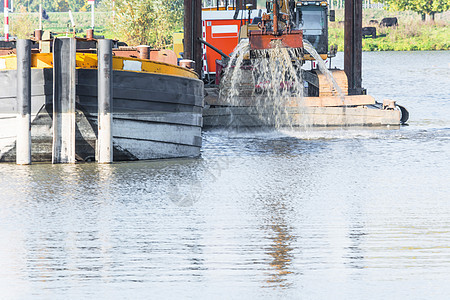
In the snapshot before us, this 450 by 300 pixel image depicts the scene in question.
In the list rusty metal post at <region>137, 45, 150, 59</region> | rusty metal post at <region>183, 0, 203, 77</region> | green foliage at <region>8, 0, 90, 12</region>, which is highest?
green foliage at <region>8, 0, 90, 12</region>

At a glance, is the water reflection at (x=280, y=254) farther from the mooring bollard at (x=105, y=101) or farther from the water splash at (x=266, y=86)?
the water splash at (x=266, y=86)

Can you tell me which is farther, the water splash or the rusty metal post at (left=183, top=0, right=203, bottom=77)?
the rusty metal post at (left=183, top=0, right=203, bottom=77)

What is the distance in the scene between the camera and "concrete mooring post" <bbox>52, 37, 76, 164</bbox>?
13.7m

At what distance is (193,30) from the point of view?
2253 cm

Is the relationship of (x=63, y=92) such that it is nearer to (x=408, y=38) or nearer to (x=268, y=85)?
(x=268, y=85)

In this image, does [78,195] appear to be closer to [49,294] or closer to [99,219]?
[99,219]

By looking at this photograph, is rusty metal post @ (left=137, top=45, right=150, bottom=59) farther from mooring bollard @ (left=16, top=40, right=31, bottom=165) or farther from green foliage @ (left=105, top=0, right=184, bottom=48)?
green foliage @ (left=105, top=0, right=184, bottom=48)

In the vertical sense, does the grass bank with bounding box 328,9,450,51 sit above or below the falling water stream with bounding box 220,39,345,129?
above

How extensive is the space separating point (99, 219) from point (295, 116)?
35.3 feet

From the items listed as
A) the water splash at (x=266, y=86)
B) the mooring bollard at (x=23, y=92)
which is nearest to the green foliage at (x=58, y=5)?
the water splash at (x=266, y=86)

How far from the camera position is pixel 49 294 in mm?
6922

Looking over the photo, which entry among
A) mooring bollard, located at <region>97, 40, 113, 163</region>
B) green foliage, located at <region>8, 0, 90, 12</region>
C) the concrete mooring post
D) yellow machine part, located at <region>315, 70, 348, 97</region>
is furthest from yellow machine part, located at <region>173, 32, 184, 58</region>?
green foliage, located at <region>8, 0, 90, 12</region>

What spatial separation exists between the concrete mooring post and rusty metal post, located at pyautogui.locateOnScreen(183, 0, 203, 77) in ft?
28.4

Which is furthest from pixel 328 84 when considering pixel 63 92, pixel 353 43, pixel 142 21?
pixel 142 21
